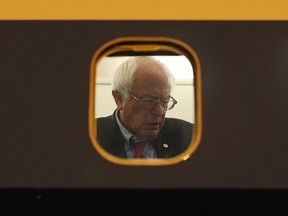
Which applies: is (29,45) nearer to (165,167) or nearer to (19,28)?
(19,28)

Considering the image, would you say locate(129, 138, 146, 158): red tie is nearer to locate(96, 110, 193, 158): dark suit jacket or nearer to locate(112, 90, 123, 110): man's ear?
locate(96, 110, 193, 158): dark suit jacket

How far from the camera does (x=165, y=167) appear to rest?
69 centimetres

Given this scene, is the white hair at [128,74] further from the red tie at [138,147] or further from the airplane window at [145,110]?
the red tie at [138,147]

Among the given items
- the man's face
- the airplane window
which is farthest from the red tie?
the man's face

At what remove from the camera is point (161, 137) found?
118 cm

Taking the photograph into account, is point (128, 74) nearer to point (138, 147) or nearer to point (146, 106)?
point (146, 106)

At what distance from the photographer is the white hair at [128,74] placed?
3.85 ft

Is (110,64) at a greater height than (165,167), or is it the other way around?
(110,64)

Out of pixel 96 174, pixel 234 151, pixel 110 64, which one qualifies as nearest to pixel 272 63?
pixel 234 151

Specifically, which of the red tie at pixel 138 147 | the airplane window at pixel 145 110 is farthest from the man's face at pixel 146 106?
the red tie at pixel 138 147

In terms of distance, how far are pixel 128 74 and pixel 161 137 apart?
19 centimetres

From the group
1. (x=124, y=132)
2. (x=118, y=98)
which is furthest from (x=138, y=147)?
(x=118, y=98)

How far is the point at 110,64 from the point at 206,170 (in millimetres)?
534
